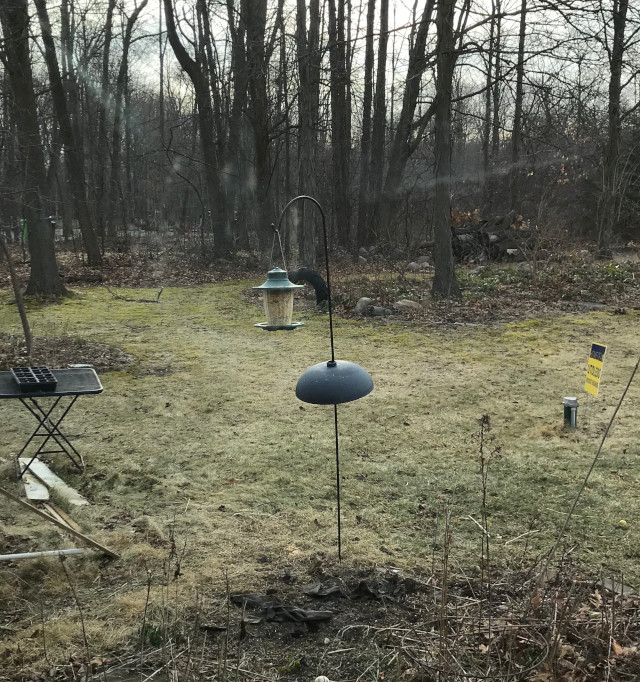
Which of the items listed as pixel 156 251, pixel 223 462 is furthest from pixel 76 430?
pixel 156 251

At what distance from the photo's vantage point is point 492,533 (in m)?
3.97

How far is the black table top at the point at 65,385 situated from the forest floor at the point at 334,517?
690 mm

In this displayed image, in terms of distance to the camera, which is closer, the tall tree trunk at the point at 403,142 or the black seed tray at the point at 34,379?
the black seed tray at the point at 34,379

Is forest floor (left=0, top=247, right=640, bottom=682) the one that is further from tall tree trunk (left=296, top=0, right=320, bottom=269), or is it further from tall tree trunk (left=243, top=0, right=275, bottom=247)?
tall tree trunk (left=243, top=0, right=275, bottom=247)

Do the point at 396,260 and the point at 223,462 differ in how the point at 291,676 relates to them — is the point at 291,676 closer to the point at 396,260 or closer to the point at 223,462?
the point at 223,462

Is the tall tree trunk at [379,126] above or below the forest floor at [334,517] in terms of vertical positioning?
above

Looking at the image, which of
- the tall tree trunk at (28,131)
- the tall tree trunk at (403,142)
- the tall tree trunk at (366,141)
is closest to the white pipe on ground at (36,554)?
the tall tree trunk at (28,131)

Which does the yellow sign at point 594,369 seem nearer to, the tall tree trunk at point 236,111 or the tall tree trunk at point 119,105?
the tall tree trunk at point 236,111

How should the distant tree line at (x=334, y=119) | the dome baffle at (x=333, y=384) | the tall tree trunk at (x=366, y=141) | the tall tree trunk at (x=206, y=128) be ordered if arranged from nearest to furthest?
the dome baffle at (x=333, y=384), the distant tree line at (x=334, y=119), the tall tree trunk at (x=206, y=128), the tall tree trunk at (x=366, y=141)

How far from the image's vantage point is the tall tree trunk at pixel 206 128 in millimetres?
18875

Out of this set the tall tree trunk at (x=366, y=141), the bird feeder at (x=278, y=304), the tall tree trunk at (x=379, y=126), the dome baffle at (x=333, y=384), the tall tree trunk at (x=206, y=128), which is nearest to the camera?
the dome baffle at (x=333, y=384)

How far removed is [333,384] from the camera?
10.6ft

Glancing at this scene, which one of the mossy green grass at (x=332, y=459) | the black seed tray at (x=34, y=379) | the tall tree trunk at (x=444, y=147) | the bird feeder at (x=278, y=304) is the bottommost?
the mossy green grass at (x=332, y=459)

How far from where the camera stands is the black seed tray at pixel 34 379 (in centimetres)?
459
